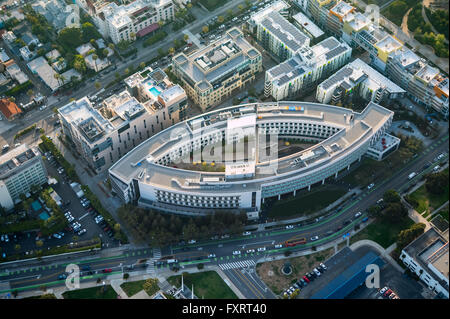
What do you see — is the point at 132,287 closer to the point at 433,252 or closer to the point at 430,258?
the point at 430,258

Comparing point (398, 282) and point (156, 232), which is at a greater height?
point (156, 232)

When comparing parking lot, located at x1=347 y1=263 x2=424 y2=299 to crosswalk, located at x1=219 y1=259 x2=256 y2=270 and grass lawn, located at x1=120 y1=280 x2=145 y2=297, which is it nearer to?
crosswalk, located at x1=219 y1=259 x2=256 y2=270

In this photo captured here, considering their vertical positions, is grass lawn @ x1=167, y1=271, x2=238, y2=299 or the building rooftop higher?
the building rooftop

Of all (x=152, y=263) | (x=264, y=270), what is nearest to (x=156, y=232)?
(x=152, y=263)

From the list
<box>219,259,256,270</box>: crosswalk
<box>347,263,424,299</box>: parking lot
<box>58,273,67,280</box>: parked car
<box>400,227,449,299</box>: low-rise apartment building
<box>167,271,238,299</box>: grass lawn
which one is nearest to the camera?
<box>400,227,449,299</box>: low-rise apartment building

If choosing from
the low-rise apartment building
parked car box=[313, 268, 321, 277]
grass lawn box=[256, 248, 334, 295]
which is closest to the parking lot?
the low-rise apartment building

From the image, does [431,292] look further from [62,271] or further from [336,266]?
[62,271]
